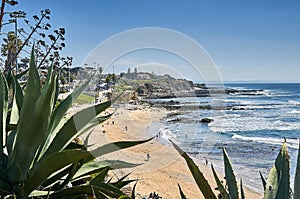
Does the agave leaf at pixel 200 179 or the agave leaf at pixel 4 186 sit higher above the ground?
the agave leaf at pixel 200 179

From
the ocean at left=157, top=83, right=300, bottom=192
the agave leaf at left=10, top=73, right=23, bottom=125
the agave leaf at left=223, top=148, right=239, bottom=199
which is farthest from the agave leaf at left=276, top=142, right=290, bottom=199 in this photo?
the ocean at left=157, top=83, right=300, bottom=192

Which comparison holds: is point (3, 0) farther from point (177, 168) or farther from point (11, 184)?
point (177, 168)

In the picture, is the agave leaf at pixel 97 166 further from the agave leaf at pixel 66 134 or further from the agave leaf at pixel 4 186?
the agave leaf at pixel 4 186

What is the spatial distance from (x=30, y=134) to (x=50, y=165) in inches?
6.1

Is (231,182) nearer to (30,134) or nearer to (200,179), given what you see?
(200,179)

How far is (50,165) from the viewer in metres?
1.35

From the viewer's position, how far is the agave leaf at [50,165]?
1301mm

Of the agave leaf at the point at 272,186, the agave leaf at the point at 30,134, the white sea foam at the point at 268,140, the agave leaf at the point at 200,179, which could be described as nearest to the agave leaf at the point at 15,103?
the agave leaf at the point at 30,134

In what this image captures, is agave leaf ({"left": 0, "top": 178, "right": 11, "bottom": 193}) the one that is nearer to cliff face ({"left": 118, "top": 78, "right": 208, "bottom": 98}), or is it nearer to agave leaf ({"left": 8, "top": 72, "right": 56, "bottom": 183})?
agave leaf ({"left": 8, "top": 72, "right": 56, "bottom": 183})

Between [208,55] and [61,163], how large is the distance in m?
0.87

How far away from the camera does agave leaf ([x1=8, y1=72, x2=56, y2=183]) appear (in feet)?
4.39

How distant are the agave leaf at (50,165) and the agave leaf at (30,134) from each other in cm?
4

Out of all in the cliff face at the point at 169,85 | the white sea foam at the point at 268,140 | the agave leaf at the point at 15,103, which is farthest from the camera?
the white sea foam at the point at 268,140

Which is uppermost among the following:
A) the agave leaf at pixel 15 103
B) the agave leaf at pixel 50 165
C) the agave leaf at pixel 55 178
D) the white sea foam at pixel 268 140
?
the agave leaf at pixel 15 103
